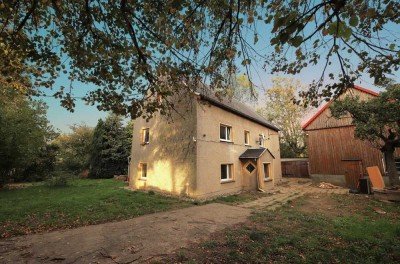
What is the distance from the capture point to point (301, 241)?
17.7 feet

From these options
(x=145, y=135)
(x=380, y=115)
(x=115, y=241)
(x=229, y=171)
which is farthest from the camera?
(x=145, y=135)

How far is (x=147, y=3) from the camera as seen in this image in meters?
5.06

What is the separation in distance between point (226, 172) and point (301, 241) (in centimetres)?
848

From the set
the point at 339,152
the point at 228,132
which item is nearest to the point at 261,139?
the point at 228,132

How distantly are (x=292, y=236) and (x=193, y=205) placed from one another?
5.54 meters

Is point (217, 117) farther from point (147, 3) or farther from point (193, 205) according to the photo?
point (147, 3)

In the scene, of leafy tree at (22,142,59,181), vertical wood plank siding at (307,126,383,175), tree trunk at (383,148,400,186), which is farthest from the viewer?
leafy tree at (22,142,59,181)

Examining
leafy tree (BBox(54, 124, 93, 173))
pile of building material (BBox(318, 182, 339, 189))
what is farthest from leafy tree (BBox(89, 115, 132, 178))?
pile of building material (BBox(318, 182, 339, 189))

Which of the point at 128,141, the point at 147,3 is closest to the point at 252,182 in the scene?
the point at 147,3

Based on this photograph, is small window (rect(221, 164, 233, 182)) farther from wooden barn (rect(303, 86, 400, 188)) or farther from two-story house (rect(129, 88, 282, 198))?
wooden barn (rect(303, 86, 400, 188))

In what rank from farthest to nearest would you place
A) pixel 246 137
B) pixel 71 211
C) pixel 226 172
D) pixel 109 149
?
pixel 109 149 → pixel 246 137 → pixel 226 172 → pixel 71 211

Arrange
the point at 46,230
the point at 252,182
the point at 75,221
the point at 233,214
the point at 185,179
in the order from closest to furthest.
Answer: the point at 46,230
the point at 75,221
the point at 233,214
the point at 185,179
the point at 252,182

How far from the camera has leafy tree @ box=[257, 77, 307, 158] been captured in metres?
31.0

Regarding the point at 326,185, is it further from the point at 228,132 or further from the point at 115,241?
the point at 115,241
